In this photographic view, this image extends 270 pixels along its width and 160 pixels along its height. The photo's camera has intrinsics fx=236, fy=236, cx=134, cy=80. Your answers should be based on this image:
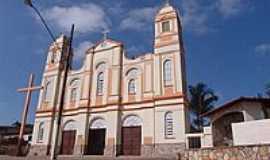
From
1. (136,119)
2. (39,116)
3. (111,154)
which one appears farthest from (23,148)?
(136,119)

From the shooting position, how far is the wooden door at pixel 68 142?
82.4 ft

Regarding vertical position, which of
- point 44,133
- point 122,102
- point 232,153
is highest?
point 122,102

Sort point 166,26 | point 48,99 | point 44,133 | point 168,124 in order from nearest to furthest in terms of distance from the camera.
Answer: point 168,124
point 166,26
point 44,133
point 48,99

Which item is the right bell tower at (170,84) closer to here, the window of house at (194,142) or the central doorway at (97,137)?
the window of house at (194,142)

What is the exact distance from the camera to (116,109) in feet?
77.3

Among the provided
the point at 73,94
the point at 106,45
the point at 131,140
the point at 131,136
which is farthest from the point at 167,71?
the point at 73,94

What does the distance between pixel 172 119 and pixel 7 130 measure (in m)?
41.7

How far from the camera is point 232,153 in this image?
1077 centimetres

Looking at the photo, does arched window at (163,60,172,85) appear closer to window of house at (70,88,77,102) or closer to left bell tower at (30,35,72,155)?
window of house at (70,88,77,102)

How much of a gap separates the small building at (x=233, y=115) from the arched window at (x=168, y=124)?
4091 mm

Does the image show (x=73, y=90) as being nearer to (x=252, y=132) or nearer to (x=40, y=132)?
(x=40, y=132)

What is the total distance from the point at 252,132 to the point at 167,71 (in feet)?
38.6

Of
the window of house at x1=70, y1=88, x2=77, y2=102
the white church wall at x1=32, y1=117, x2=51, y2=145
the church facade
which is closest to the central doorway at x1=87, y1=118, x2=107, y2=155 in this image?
the church facade

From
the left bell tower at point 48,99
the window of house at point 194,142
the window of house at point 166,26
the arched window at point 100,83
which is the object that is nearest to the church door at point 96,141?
the arched window at point 100,83
